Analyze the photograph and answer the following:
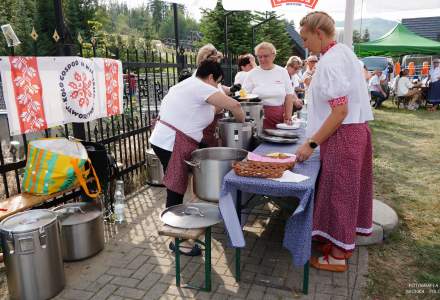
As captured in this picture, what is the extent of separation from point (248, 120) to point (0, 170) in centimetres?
227

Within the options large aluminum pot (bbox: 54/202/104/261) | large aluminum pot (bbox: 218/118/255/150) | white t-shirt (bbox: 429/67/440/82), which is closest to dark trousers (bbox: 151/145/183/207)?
large aluminum pot (bbox: 218/118/255/150)

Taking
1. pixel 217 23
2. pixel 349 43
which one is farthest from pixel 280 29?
pixel 349 43

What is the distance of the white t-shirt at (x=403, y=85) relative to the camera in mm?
14906

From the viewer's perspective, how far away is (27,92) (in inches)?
130

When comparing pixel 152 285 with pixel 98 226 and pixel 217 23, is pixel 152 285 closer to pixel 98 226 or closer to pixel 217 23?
pixel 98 226

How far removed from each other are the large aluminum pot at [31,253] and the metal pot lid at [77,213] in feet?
1.39

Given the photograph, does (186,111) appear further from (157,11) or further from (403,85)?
(157,11)

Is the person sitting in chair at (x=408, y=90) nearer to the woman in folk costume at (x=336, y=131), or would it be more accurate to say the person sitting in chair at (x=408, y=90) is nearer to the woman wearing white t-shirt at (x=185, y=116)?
the woman in folk costume at (x=336, y=131)

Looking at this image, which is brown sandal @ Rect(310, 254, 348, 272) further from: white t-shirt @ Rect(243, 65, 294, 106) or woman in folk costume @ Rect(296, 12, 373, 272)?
white t-shirt @ Rect(243, 65, 294, 106)

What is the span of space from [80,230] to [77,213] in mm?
213

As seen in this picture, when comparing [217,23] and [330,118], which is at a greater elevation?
[217,23]

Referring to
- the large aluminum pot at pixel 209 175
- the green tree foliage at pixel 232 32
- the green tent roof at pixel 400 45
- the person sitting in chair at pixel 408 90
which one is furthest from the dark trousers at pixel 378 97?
the large aluminum pot at pixel 209 175

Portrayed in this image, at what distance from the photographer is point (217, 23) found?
19141mm

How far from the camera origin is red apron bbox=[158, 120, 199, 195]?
3.31 meters
